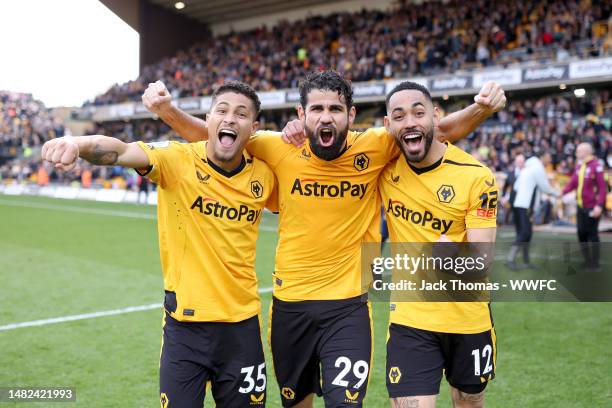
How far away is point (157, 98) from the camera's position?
3.61 m

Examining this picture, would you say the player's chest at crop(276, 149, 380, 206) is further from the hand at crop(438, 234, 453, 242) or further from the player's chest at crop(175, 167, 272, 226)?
the hand at crop(438, 234, 453, 242)

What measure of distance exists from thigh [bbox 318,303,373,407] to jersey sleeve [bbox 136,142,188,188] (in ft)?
4.04

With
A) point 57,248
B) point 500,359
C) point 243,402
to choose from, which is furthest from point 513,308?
point 57,248

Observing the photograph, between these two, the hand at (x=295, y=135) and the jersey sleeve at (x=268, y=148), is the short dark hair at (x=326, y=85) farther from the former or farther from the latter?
the jersey sleeve at (x=268, y=148)

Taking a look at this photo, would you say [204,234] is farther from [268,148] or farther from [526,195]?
[526,195]

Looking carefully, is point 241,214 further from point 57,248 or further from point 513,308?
point 57,248

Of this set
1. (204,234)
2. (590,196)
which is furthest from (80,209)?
(204,234)

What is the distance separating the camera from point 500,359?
5.77 metres

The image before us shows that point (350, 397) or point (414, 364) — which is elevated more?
point (414, 364)

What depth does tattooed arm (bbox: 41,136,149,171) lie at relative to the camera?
263cm

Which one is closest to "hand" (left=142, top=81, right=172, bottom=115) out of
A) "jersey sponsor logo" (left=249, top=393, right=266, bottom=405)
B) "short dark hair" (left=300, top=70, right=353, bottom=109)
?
"short dark hair" (left=300, top=70, right=353, bottom=109)

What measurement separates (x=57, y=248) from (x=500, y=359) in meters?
10.4

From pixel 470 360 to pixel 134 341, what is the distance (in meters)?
4.14

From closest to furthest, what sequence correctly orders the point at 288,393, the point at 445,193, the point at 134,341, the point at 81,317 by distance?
the point at 445,193, the point at 288,393, the point at 134,341, the point at 81,317
